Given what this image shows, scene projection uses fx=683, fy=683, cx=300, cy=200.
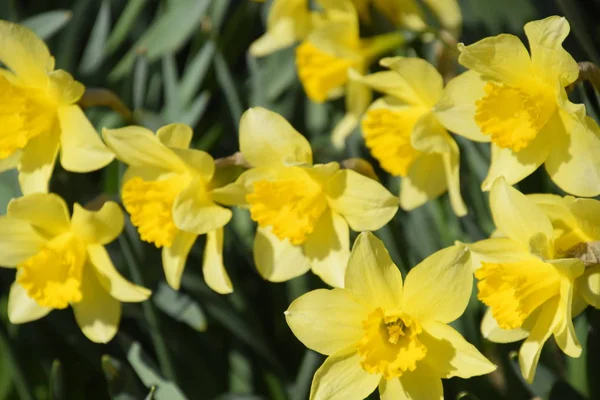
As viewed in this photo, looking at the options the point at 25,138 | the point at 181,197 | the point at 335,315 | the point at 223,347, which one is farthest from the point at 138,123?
the point at 335,315

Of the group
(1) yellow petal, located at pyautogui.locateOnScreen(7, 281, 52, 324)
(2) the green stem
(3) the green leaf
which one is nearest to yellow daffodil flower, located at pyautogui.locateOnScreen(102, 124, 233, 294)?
(2) the green stem

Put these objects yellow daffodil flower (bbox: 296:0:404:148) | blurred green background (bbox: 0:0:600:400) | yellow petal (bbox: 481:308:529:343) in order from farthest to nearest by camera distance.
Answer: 1. yellow daffodil flower (bbox: 296:0:404:148)
2. blurred green background (bbox: 0:0:600:400)
3. yellow petal (bbox: 481:308:529:343)

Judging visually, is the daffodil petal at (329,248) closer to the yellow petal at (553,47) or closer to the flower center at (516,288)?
the flower center at (516,288)

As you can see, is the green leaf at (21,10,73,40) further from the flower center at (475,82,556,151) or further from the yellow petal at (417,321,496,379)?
the yellow petal at (417,321,496,379)

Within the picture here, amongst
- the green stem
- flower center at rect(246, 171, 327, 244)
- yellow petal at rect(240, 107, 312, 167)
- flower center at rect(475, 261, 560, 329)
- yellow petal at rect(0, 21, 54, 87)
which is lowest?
the green stem

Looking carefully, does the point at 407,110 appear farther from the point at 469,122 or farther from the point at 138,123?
the point at 138,123

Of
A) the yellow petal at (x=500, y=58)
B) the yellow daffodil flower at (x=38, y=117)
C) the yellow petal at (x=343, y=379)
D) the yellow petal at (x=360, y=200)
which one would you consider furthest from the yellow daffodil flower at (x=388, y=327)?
the yellow daffodil flower at (x=38, y=117)
